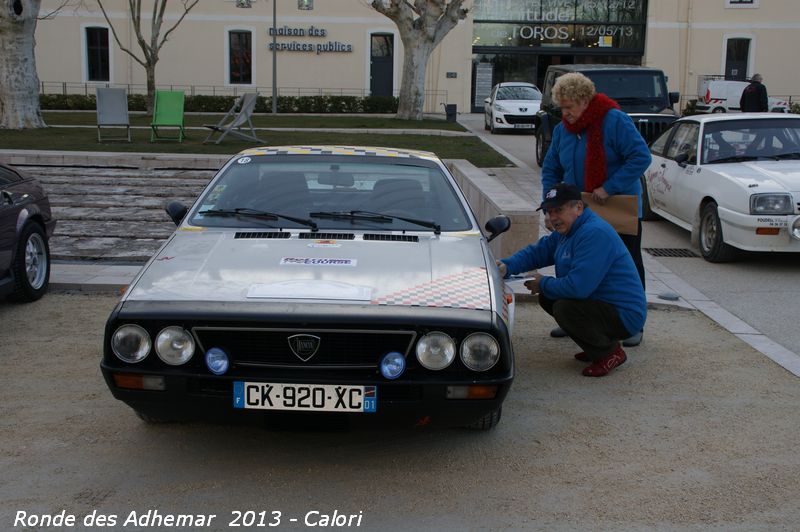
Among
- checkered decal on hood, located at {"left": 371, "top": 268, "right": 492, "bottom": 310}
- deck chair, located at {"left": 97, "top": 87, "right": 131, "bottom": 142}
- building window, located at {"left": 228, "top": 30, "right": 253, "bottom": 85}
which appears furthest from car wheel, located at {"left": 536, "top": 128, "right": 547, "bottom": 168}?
building window, located at {"left": 228, "top": 30, "right": 253, "bottom": 85}

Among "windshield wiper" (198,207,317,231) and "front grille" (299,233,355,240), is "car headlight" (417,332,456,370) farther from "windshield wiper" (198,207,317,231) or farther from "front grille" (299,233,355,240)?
"windshield wiper" (198,207,317,231)

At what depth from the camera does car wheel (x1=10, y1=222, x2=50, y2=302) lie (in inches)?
289

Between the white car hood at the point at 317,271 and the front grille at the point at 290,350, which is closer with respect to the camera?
the front grille at the point at 290,350

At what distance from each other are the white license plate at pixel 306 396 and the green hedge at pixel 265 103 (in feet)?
99.6

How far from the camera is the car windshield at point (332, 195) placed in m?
5.30

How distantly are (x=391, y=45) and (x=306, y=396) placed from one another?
35.2 meters

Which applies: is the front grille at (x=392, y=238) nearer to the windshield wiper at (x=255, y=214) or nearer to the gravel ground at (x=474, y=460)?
the windshield wiper at (x=255, y=214)

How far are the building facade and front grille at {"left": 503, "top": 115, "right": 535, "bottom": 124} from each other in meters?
12.0

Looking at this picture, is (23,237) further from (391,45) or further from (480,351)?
(391,45)

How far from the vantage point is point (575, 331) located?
5570mm

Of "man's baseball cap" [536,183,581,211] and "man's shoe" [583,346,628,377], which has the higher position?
"man's baseball cap" [536,183,581,211]

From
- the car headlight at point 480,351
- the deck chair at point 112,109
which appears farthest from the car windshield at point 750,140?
the deck chair at point 112,109

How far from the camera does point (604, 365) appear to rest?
5.75 m

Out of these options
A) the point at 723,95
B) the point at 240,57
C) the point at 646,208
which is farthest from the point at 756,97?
the point at 240,57
